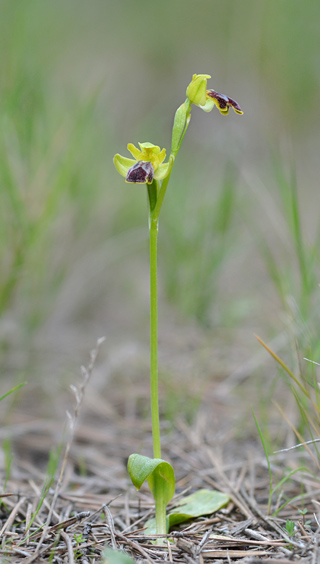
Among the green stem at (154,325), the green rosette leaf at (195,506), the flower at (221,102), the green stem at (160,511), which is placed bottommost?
the green rosette leaf at (195,506)

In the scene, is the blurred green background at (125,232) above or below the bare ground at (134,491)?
above

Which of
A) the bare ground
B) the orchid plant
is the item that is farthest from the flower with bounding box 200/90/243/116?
the bare ground

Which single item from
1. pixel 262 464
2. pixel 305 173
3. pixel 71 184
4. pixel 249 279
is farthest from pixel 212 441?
pixel 305 173

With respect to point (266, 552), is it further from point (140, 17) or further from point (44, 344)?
point (140, 17)

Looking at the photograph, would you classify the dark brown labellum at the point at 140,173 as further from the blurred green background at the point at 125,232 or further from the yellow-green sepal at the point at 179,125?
the blurred green background at the point at 125,232

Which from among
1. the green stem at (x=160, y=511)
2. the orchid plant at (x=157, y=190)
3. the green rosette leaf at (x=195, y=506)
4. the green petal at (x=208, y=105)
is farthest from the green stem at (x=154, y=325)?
the green petal at (x=208, y=105)

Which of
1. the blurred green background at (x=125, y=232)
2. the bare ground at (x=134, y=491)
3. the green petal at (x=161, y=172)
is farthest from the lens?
the blurred green background at (x=125, y=232)

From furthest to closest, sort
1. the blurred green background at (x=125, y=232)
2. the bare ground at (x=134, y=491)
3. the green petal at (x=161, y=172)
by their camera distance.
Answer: the blurred green background at (x=125, y=232), the green petal at (x=161, y=172), the bare ground at (x=134, y=491)

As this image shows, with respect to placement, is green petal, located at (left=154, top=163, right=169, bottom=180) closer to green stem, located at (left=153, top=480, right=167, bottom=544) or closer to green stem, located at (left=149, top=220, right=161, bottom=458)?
green stem, located at (left=149, top=220, right=161, bottom=458)

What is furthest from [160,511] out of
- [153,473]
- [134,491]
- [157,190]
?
[157,190]
